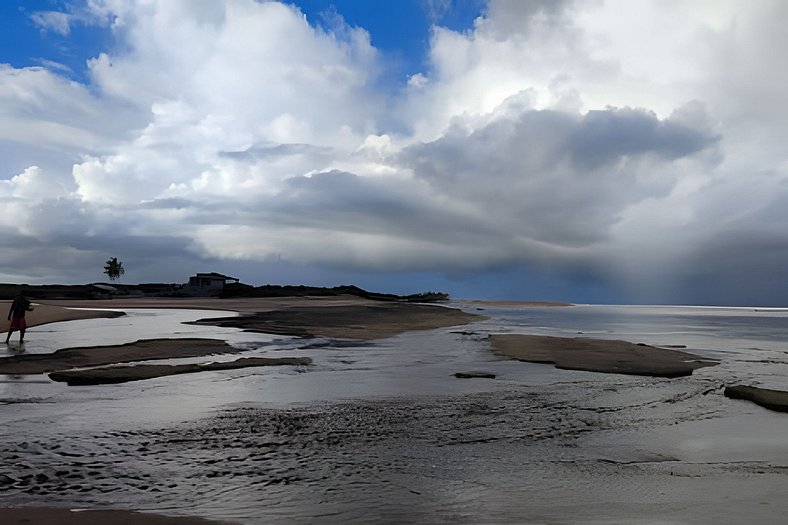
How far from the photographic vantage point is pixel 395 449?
10.2m

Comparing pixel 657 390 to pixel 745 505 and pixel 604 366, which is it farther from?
pixel 745 505

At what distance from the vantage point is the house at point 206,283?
106875mm

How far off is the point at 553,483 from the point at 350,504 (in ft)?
9.90

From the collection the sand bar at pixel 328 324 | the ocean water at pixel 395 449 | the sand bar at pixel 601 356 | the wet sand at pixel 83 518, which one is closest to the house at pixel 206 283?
the sand bar at pixel 328 324

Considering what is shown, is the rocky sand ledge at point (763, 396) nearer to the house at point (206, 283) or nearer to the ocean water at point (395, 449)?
the ocean water at point (395, 449)

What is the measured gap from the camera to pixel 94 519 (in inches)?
261

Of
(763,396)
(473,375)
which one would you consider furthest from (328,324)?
(763,396)

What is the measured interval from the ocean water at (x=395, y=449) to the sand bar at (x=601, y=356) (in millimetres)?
2931

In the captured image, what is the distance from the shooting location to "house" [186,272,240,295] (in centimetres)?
10688

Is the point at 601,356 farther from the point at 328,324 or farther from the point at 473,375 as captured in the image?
the point at 328,324

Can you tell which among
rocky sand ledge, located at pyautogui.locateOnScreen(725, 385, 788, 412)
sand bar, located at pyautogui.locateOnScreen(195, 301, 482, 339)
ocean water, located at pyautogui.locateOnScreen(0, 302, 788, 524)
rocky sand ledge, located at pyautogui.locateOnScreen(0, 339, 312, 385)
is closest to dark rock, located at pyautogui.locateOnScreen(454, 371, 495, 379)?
ocean water, located at pyautogui.locateOnScreen(0, 302, 788, 524)

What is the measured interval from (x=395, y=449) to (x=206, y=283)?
103 m

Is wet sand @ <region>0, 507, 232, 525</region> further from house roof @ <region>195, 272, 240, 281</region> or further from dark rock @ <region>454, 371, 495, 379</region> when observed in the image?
house roof @ <region>195, 272, 240, 281</region>

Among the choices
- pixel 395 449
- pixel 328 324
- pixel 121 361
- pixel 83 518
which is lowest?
pixel 395 449
